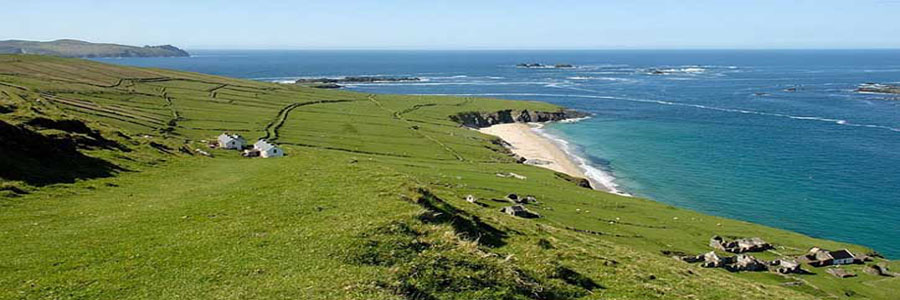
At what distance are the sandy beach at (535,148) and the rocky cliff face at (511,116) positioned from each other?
11.7 feet

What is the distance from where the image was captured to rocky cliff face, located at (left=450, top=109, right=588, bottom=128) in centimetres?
15389

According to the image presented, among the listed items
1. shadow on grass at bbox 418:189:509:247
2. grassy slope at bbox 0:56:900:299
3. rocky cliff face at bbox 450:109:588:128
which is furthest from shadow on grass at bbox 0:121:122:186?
rocky cliff face at bbox 450:109:588:128

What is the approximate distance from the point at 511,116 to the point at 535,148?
43320mm

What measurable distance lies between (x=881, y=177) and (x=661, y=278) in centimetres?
8025

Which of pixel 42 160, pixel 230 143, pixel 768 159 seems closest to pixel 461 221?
pixel 42 160

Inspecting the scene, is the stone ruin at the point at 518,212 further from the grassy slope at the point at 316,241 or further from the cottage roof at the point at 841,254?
the cottage roof at the point at 841,254

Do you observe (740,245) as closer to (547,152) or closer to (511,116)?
(547,152)

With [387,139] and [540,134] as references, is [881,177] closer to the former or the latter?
[540,134]

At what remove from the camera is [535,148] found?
118625 mm

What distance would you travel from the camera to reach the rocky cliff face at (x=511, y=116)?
15389 cm

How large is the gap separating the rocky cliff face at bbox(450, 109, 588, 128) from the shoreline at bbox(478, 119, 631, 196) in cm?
320

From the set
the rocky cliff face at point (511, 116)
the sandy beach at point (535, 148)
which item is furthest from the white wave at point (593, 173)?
the rocky cliff face at point (511, 116)

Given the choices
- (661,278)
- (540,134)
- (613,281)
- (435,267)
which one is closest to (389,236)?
(435,267)

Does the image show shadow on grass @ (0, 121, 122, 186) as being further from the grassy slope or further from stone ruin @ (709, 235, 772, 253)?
stone ruin @ (709, 235, 772, 253)
